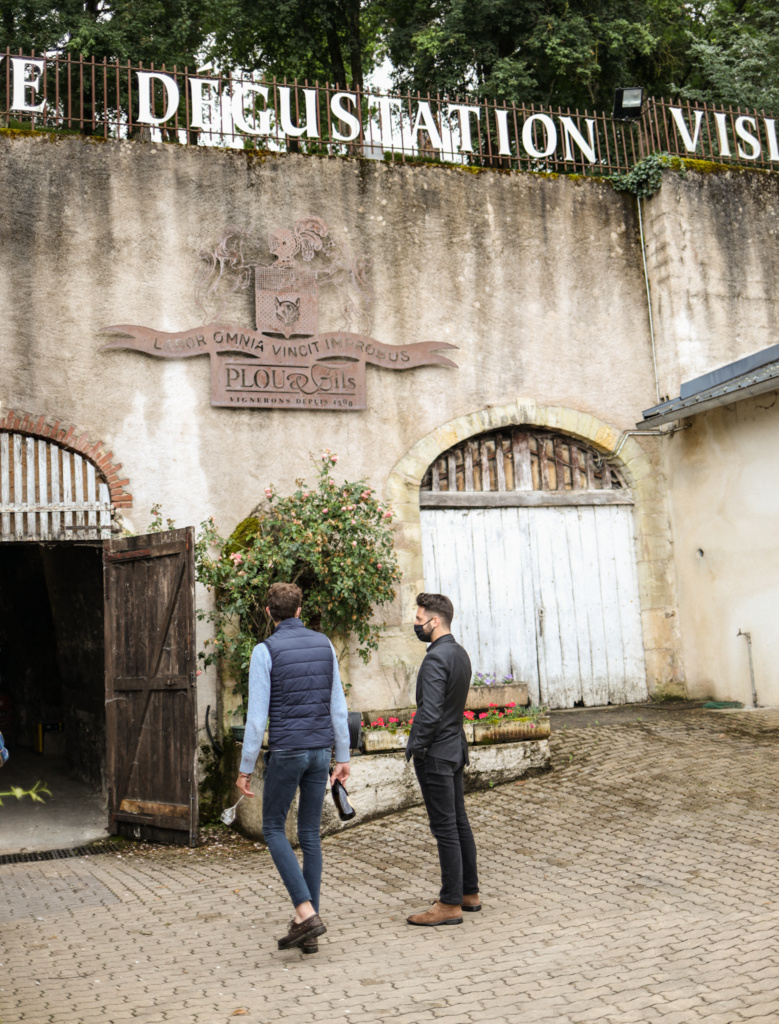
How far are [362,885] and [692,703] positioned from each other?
511 centimetres

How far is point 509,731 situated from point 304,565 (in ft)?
6.91

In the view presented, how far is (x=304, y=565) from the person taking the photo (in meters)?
8.27

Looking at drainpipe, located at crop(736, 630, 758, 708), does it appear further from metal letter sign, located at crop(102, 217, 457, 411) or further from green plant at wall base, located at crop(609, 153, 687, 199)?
green plant at wall base, located at crop(609, 153, 687, 199)

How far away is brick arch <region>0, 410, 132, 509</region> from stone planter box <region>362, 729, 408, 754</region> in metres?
2.96

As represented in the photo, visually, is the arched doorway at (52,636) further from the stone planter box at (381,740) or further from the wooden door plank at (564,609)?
the wooden door plank at (564,609)

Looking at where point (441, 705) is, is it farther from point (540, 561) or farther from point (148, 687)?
point (540, 561)

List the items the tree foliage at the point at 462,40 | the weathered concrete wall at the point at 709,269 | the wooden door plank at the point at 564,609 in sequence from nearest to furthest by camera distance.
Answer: the wooden door plank at the point at 564,609 → the weathered concrete wall at the point at 709,269 → the tree foliage at the point at 462,40

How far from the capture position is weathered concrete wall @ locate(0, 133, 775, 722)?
8.73m

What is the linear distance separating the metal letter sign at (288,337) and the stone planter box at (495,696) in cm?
287

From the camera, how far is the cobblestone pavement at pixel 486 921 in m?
4.00

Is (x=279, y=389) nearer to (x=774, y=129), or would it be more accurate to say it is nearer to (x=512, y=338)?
(x=512, y=338)

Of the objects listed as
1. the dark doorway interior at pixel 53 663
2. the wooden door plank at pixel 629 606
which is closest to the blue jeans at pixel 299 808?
the dark doorway interior at pixel 53 663

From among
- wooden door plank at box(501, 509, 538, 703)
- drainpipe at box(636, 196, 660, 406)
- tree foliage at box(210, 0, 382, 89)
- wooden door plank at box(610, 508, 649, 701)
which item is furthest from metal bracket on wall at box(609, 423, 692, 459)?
tree foliage at box(210, 0, 382, 89)

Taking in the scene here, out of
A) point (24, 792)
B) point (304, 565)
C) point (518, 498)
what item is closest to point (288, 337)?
point (304, 565)
